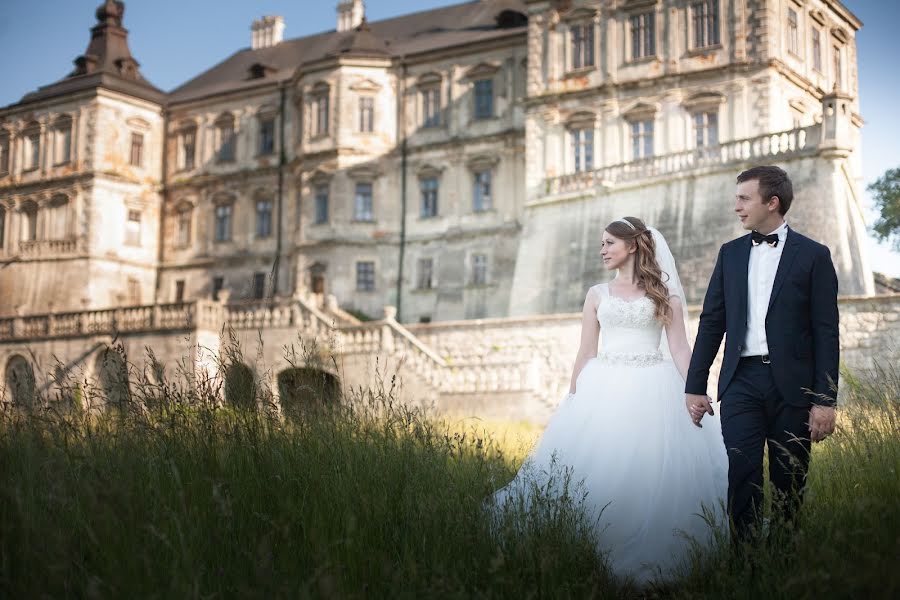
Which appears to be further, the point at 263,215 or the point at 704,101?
the point at 263,215

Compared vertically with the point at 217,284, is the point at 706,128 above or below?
above

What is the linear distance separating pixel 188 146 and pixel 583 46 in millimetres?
20062

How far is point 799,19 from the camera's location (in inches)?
1261

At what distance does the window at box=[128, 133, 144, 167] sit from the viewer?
44125 mm

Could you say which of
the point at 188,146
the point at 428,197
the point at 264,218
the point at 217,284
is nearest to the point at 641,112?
the point at 428,197

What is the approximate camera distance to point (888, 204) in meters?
35.3

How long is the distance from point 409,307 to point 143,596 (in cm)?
3424

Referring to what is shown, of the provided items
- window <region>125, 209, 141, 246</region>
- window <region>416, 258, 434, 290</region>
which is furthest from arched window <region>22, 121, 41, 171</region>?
window <region>416, 258, 434, 290</region>

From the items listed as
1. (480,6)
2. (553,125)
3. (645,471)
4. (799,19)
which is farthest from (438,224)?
(645,471)

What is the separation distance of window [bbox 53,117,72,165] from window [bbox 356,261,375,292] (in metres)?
15.0

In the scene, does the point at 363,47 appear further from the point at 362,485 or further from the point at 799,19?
the point at 362,485

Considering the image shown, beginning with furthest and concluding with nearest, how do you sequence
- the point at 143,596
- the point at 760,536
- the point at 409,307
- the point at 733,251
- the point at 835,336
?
the point at 409,307, the point at 733,251, the point at 835,336, the point at 760,536, the point at 143,596

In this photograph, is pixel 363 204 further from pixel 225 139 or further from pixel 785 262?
pixel 785 262

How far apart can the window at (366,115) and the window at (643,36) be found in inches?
451
